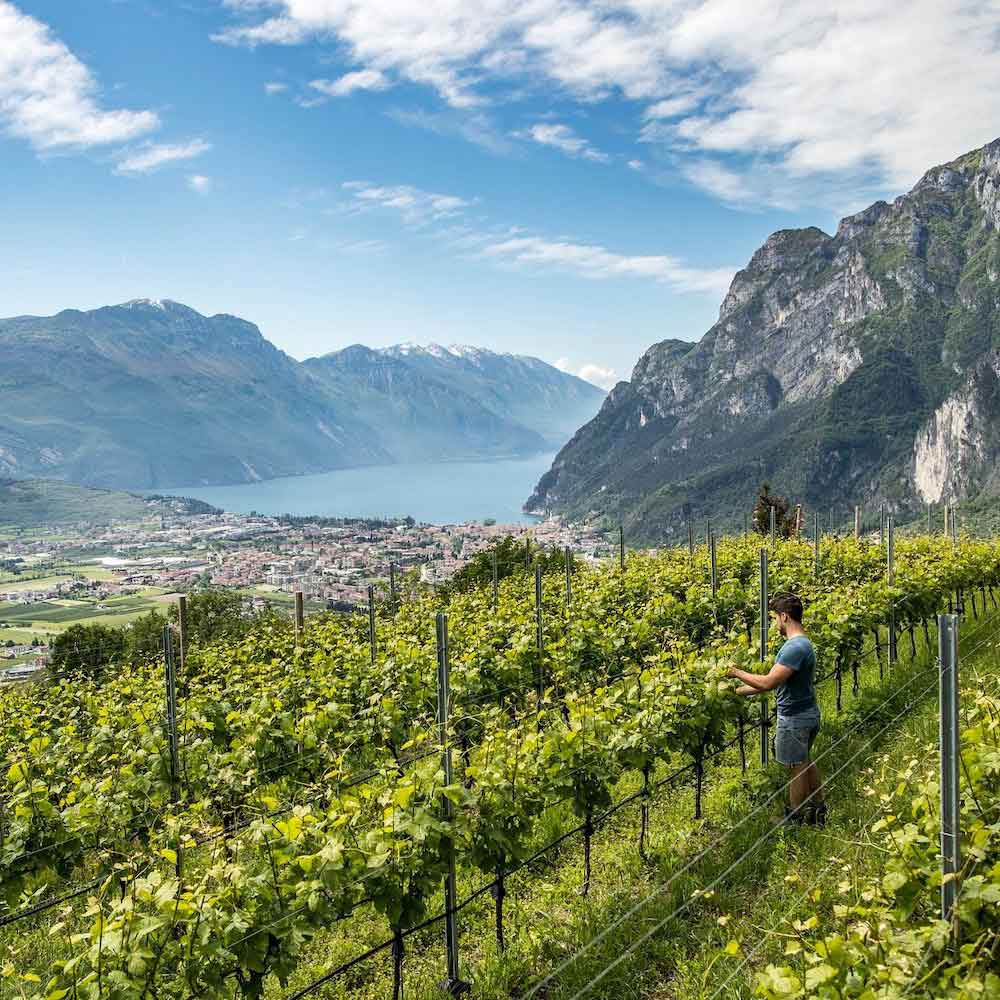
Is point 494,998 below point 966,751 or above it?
below

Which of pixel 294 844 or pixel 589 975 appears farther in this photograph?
pixel 589 975

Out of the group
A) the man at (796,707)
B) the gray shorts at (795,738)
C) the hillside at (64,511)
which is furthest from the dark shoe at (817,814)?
the hillside at (64,511)

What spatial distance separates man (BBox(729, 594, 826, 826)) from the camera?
6516 millimetres

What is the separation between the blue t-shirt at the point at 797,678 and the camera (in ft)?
21.4

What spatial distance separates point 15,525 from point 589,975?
7828 inches


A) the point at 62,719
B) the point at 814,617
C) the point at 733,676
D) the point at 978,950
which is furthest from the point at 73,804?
the point at 814,617

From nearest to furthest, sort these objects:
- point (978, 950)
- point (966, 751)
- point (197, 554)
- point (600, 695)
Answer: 1. point (978, 950)
2. point (966, 751)
3. point (600, 695)
4. point (197, 554)

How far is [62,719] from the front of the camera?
9.33 m

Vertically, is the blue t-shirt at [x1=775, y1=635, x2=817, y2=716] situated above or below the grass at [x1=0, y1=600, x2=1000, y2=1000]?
above

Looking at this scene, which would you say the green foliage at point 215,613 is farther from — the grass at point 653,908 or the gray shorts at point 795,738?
the gray shorts at point 795,738

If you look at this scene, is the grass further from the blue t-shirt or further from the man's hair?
the man's hair

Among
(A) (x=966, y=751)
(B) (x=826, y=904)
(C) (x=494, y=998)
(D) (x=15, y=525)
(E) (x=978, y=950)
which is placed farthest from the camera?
(D) (x=15, y=525)

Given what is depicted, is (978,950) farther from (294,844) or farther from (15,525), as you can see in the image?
(15,525)

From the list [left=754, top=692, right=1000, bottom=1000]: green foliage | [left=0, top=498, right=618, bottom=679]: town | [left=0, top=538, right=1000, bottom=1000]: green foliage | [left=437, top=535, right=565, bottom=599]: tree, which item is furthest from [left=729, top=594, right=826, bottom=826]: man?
[left=437, top=535, right=565, bottom=599]: tree
